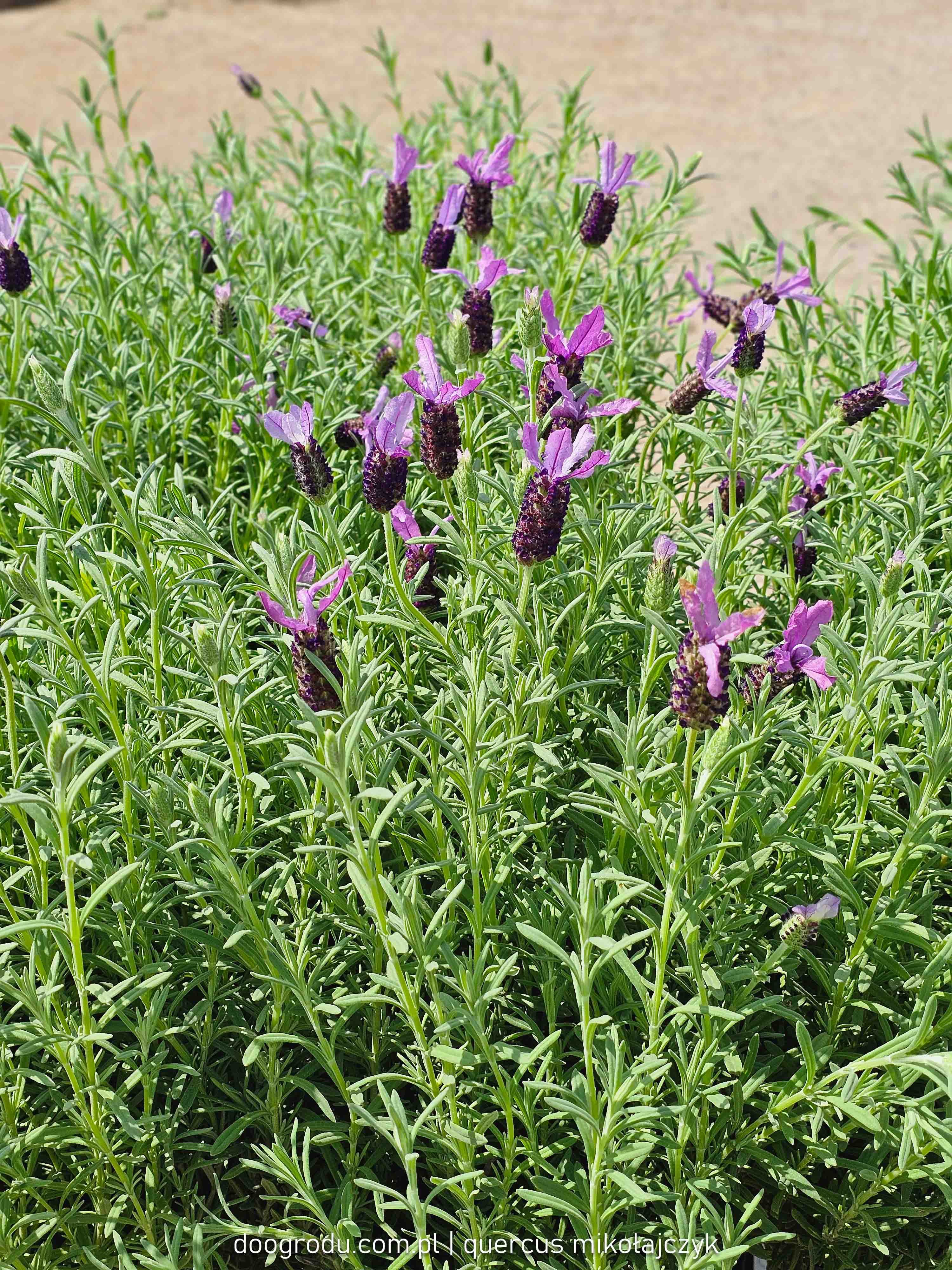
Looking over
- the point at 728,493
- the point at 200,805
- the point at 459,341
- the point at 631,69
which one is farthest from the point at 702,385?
the point at 631,69

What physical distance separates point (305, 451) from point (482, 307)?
48cm

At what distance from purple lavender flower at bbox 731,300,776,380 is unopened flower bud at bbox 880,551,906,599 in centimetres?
36

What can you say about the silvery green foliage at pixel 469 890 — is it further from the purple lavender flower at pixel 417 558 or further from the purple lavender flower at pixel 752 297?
the purple lavender flower at pixel 752 297

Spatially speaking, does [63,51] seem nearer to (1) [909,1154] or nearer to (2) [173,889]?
(2) [173,889]

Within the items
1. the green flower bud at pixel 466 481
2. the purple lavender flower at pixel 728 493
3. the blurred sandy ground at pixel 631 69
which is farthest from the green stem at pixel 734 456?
Answer: the blurred sandy ground at pixel 631 69

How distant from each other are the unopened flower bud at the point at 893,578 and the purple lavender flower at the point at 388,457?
0.61 metres

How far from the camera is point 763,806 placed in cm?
151

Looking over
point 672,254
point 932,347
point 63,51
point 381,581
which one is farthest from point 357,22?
point 381,581

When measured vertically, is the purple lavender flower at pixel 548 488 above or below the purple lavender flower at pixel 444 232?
below

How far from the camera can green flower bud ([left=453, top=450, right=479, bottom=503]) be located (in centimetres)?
145

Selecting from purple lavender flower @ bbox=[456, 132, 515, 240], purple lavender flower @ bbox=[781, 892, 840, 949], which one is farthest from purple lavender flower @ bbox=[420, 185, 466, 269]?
purple lavender flower @ bbox=[781, 892, 840, 949]

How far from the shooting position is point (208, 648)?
1.21 metres

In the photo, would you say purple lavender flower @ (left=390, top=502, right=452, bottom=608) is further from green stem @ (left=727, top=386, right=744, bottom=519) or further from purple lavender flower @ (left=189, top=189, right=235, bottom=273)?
purple lavender flower @ (left=189, top=189, right=235, bottom=273)

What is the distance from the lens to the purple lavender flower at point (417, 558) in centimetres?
156
